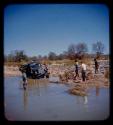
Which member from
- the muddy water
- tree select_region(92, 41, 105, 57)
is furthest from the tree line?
the muddy water

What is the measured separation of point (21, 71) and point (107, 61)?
60 cm

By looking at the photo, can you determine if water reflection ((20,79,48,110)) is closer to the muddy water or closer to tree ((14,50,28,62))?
the muddy water

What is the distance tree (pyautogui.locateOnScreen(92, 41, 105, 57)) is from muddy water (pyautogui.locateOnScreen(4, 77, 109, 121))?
0.26 meters

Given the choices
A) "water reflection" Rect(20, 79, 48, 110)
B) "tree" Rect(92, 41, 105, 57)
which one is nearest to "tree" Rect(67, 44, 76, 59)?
"tree" Rect(92, 41, 105, 57)

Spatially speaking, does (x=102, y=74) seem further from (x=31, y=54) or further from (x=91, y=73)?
(x=31, y=54)

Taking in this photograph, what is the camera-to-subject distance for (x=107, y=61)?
2.10 meters

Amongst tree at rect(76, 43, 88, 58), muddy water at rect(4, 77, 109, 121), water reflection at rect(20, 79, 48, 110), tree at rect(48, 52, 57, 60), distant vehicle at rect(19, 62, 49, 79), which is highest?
tree at rect(76, 43, 88, 58)

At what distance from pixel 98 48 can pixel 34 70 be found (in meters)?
0.47

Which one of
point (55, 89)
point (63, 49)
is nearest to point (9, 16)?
point (63, 49)

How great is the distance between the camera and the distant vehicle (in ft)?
7.03

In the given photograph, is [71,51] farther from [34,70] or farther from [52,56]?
[34,70]

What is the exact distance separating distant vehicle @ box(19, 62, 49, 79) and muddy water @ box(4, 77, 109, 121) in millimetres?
75

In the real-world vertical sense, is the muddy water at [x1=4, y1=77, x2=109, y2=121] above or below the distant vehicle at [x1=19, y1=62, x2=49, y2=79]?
below

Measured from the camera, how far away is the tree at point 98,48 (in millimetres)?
2140
